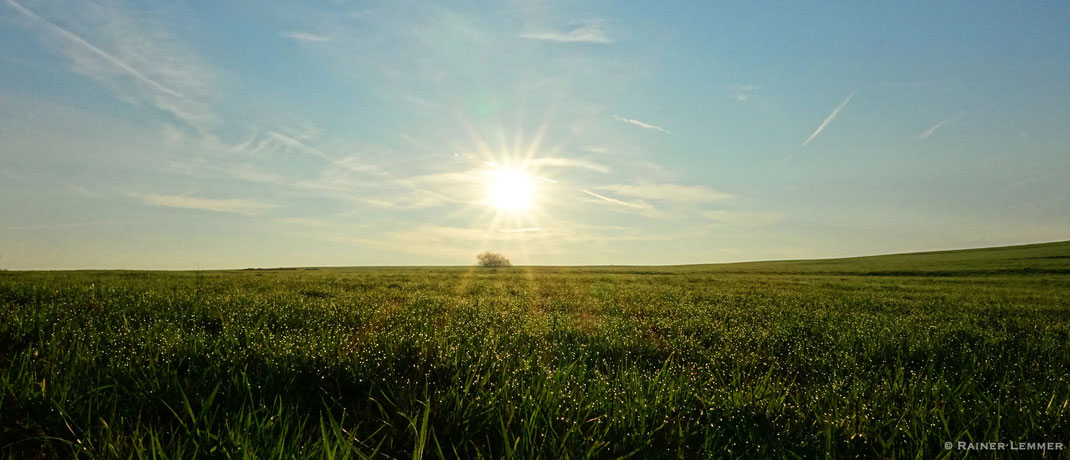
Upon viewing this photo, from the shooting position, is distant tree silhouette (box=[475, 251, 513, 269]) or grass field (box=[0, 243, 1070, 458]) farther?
distant tree silhouette (box=[475, 251, 513, 269])

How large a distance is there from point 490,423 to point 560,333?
3.29m

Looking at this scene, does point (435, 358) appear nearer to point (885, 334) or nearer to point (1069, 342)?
point (885, 334)

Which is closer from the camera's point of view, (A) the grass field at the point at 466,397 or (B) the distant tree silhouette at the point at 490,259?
(A) the grass field at the point at 466,397

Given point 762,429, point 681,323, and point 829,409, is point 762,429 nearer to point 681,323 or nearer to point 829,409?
point 829,409

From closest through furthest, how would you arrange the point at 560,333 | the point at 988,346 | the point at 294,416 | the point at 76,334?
the point at 294,416
the point at 76,334
the point at 560,333
the point at 988,346

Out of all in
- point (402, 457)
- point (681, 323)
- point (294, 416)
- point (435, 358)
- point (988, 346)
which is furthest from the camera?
point (681, 323)

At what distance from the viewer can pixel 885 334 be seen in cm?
677

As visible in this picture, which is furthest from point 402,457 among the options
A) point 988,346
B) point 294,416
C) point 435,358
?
point 988,346

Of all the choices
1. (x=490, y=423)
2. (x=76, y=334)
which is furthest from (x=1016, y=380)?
(x=76, y=334)

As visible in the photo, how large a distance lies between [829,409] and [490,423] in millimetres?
2415

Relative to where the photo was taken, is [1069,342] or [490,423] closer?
[490,423]

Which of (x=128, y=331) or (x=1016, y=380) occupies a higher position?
(x=128, y=331)

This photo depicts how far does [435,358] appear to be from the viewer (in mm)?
3686

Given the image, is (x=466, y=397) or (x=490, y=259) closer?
(x=466, y=397)
